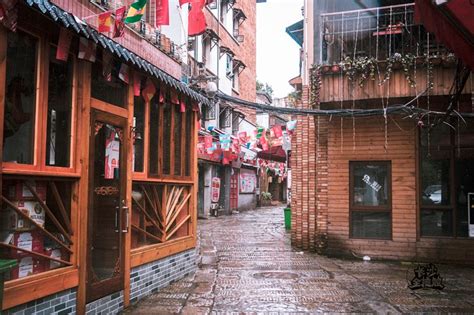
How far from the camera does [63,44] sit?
4.84 m

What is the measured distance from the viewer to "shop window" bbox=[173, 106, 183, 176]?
8141 millimetres

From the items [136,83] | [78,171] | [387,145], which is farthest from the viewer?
[387,145]

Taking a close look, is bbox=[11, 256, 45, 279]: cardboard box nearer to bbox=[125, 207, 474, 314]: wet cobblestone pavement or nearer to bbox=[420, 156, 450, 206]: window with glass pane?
bbox=[125, 207, 474, 314]: wet cobblestone pavement

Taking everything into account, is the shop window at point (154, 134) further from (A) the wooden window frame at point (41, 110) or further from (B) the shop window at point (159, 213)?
(A) the wooden window frame at point (41, 110)

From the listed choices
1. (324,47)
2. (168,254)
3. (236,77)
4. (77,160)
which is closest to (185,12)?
(324,47)

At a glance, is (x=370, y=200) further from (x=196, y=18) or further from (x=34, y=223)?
(x=34, y=223)

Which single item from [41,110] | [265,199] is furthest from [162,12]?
[265,199]

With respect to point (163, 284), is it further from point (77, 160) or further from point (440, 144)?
point (440, 144)

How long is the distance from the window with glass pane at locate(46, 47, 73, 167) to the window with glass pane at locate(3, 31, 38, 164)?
10.1 inches

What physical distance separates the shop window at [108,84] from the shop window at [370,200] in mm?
6170

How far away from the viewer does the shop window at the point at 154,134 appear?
7.30 meters

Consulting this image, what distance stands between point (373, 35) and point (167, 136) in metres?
5.78

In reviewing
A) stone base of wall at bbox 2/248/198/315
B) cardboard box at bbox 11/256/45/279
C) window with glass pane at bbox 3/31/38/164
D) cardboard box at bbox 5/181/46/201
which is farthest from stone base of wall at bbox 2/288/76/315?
window with glass pane at bbox 3/31/38/164

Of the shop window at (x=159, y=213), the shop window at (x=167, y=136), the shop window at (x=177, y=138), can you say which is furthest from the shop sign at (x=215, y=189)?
the shop window at (x=167, y=136)
